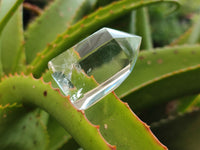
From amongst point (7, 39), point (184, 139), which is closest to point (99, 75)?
point (184, 139)

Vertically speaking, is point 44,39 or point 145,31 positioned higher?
point 44,39

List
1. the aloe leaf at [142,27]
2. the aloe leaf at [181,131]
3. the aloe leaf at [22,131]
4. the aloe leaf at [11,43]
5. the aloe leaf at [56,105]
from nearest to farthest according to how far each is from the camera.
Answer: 1. the aloe leaf at [56,105]
2. the aloe leaf at [22,131]
3. the aloe leaf at [181,131]
4. the aloe leaf at [11,43]
5. the aloe leaf at [142,27]

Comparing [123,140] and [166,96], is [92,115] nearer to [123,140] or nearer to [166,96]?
[123,140]

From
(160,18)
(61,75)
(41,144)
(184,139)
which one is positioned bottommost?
(160,18)

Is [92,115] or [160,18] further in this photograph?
[160,18]

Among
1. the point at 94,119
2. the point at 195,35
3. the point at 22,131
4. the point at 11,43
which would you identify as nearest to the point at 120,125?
the point at 94,119

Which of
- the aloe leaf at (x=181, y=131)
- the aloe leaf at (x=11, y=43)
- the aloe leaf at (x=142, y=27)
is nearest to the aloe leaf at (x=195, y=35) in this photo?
the aloe leaf at (x=142, y=27)

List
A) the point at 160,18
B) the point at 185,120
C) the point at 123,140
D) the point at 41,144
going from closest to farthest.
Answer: the point at 123,140 < the point at 41,144 < the point at 185,120 < the point at 160,18

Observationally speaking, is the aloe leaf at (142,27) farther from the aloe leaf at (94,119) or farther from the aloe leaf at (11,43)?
the aloe leaf at (94,119)
